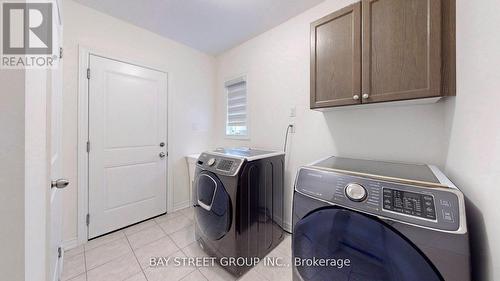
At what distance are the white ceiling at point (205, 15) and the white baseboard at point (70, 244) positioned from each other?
7.77 feet

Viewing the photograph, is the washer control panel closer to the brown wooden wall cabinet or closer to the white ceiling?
the brown wooden wall cabinet

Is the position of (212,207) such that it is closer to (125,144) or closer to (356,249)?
(356,249)

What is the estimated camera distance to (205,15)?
199 centimetres

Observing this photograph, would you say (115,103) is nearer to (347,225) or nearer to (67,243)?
(67,243)

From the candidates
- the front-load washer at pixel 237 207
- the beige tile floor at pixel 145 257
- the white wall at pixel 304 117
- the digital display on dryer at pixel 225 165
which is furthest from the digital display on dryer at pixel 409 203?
the beige tile floor at pixel 145 257

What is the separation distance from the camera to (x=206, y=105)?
297 cm

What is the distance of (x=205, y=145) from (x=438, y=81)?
269cm

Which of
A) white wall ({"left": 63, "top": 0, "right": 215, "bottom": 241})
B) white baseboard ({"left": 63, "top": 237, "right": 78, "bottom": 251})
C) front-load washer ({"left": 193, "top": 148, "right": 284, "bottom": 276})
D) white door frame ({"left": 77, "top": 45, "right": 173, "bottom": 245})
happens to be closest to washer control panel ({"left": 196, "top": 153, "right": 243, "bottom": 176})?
front-load washer ({"left": 193, "top": 148, "right": 284, "bottom": 276})

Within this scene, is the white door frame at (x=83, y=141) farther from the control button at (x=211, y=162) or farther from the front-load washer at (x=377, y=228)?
the front-load washer at (x=377, y=228)

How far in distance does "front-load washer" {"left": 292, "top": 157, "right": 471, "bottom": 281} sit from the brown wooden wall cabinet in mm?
534

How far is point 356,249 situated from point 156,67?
2.74 m

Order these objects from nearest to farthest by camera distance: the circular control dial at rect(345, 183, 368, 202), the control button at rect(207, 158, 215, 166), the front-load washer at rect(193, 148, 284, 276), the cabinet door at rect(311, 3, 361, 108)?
the circular control dial at rect(345, 183, 368, 202) < the cabinet door at rect(311, 3, 361, 108) < the front-load washer at rect(193, 148, 284, 276) < the control button at rect(207, 158, 215, 166)

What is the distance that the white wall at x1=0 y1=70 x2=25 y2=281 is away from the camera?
0.55 m

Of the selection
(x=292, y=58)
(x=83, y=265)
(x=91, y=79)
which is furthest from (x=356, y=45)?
(x=83, y=265)
